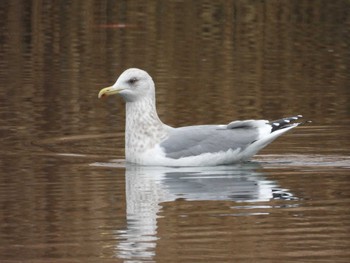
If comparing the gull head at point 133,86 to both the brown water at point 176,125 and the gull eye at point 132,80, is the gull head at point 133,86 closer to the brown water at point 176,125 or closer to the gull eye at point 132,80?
the gull eye at point 132,80

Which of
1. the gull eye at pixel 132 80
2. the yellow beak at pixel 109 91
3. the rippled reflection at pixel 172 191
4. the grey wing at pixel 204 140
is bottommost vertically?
the rippled reflection at pixel 172 191

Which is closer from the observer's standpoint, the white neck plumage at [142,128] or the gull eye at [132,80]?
the white neck plumage at [142,128]

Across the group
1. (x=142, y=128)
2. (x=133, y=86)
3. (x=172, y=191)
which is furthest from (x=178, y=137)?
(x=172, y=191)

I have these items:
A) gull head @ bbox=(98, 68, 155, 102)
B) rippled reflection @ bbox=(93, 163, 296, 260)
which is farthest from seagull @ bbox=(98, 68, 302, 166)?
rippled reflection @ bbox=(93, 163, 296, 260)

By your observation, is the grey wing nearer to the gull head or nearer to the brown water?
the brown water

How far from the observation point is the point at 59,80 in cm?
1842

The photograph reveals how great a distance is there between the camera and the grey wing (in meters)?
13.0

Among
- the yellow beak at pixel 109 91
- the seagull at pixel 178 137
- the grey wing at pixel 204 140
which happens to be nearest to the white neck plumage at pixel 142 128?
the seagull at pixel 178 137

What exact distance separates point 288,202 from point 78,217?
1.61 m

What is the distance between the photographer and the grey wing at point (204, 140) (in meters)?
13.0

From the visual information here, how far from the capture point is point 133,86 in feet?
44.4

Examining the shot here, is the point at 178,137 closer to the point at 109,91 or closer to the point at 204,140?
the point at 204,140

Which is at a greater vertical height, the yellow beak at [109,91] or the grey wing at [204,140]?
the yellow beak at [109,91]

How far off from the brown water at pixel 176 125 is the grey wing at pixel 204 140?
0.61 ft
